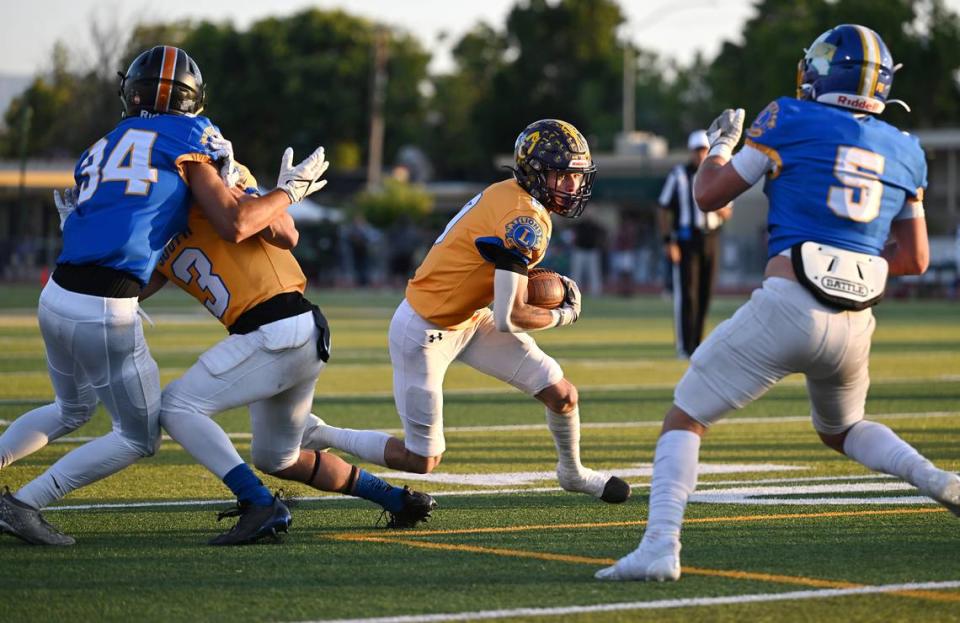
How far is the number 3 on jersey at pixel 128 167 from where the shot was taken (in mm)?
5770

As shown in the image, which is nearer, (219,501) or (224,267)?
(224,267)

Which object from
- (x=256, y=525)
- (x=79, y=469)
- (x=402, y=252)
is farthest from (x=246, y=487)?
(x=402, y=252)

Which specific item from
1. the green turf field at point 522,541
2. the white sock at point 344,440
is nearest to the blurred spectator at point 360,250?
the green turf field at point 522,541

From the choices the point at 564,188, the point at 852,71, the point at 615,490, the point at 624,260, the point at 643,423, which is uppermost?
the point at 852,71

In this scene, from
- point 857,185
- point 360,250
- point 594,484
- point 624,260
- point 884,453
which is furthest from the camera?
point 360,250

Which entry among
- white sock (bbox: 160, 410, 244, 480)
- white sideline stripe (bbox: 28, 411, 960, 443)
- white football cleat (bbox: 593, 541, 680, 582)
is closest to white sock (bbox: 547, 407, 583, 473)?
white sock (bbox: 160, 410, 244, 480)

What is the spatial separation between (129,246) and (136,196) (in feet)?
0.61

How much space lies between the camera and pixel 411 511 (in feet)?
21.1

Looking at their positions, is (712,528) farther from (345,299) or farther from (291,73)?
(291,73)

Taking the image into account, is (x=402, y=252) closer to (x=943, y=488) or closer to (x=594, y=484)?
(x=594, y=484)

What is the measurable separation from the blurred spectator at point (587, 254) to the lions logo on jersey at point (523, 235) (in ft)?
81.0

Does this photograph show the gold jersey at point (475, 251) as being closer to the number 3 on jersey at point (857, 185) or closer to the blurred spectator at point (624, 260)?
the number 3 on jersey at point (857, 185)

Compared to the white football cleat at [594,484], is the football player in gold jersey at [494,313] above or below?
above

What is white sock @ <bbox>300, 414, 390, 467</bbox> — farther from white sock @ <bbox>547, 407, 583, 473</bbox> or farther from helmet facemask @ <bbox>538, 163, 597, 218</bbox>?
helmet facemask @ <bbox>538, 163, 597, 218</bbox>
